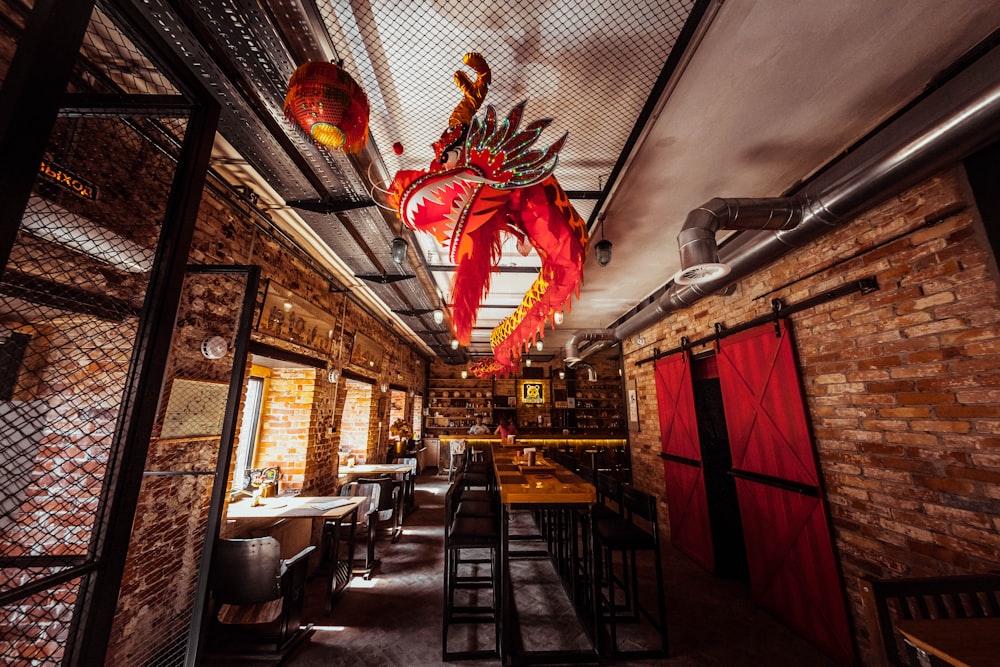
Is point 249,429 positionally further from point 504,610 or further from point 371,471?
point 504,610

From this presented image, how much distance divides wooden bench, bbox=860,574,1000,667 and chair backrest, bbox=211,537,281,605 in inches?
116

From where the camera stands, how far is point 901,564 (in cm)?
218

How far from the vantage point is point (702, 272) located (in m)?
2.15

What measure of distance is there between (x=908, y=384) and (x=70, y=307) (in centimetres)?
449

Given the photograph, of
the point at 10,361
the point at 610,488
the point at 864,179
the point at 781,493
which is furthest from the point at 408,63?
the point at 781,493

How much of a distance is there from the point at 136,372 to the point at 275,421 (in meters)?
3.61

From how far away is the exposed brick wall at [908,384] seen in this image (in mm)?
1846

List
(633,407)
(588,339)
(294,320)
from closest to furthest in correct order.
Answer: (294,320) → (633,407) → (588,339)

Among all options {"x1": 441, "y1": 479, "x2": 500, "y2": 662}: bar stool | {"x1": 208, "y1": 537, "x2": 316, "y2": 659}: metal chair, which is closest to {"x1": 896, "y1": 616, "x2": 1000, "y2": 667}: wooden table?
{"x1": 441, "y1": 479, "x2": 500, "y2": 662}: bar stool

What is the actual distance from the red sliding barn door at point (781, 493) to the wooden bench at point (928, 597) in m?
1.32

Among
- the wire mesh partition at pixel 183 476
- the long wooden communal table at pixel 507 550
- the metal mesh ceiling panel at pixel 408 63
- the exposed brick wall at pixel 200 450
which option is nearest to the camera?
the metal mesh ceiling panel at pixel 408 63

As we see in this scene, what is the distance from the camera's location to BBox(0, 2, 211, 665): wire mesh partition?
1.59 metres

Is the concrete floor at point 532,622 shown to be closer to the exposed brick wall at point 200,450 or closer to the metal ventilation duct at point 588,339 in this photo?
the exposed brick wall at point 200,450

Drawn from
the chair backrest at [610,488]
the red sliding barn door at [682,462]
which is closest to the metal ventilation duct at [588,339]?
the red sliding barn door at [682,462]
